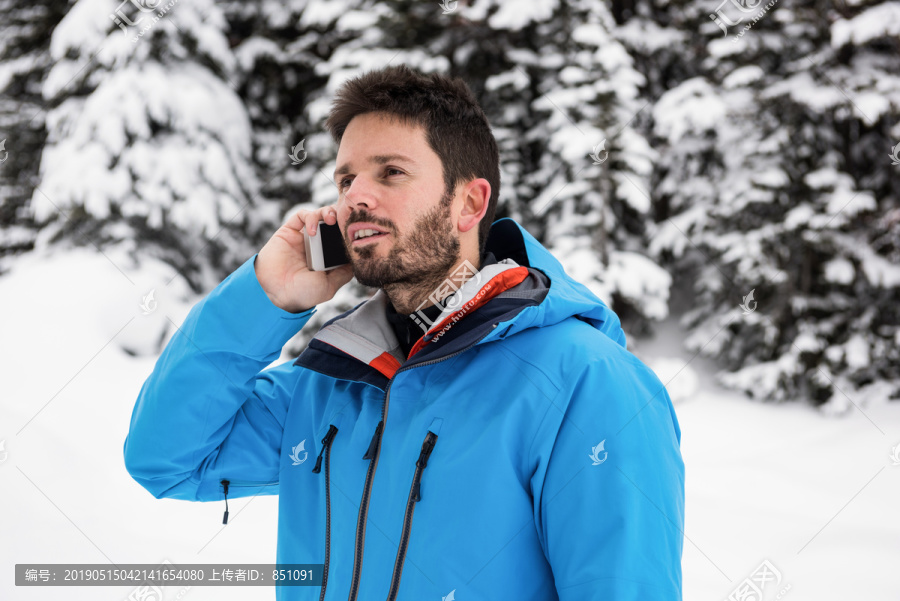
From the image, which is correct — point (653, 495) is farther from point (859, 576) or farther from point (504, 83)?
point (504, 83)

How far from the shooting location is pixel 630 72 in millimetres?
7016

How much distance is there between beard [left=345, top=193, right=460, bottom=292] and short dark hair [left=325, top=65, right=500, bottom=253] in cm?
11

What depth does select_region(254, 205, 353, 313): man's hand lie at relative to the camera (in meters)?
1.79

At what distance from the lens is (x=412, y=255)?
173 centimetres

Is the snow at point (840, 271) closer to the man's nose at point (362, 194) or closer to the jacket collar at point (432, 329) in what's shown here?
the jacket collar at point (432, 329)

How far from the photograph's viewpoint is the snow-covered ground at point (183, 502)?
415cm

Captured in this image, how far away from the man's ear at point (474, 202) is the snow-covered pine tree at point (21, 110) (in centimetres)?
814
